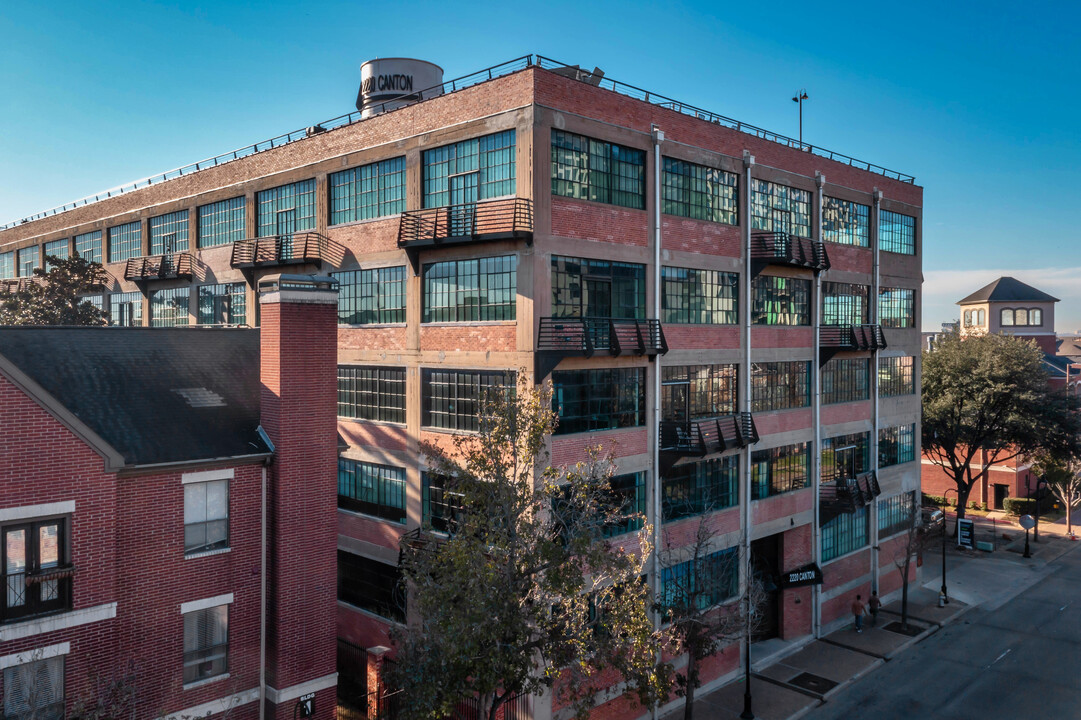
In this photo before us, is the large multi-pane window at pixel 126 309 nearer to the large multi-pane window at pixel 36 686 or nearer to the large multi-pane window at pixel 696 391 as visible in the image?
the large multi-pane window at pixel 36 686

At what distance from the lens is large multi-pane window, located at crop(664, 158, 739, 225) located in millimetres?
26672

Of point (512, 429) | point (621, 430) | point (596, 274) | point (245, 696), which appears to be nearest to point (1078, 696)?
point (621, 430)

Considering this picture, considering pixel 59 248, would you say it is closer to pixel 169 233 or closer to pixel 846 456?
pixel 169 233

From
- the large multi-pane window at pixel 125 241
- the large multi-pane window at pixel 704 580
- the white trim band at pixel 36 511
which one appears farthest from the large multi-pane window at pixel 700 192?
the large multi-pane window at pixel 125 241

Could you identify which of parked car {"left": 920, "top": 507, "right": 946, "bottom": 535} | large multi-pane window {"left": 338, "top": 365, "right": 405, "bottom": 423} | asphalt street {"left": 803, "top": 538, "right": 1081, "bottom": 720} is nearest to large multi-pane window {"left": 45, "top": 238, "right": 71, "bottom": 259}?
large multi-pane window {"left": 338, "top": 365, "right": 405, "bottom": 423}

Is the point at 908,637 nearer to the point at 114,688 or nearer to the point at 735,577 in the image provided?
the point at 735,577

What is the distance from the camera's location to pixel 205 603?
17.9m

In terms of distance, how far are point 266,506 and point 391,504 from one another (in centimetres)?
858

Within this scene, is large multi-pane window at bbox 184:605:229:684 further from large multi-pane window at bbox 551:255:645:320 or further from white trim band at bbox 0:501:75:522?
large multi-pane window at bbox 551:255:645:320

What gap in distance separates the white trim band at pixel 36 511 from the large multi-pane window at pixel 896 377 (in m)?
35.3

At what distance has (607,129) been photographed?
24188mm

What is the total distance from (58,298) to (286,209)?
56.8ft

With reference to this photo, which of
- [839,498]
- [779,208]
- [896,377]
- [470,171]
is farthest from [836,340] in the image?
[470,171]

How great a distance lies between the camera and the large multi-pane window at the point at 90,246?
146ft
